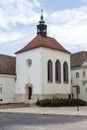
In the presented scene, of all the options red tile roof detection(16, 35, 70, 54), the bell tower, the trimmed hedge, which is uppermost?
the bell tower

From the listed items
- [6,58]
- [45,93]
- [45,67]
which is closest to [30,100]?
[45,93]

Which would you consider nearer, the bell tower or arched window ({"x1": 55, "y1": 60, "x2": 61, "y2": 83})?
arched window ({"x1": 55, "y1": 60, "x2": 61, "y2": 83})

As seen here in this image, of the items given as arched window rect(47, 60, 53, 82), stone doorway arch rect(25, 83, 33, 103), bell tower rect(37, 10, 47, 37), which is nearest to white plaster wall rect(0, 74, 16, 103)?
stone doorway arch rect(25, 83, 33, 103)

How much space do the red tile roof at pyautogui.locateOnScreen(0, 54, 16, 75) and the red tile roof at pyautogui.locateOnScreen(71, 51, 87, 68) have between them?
10.6 m

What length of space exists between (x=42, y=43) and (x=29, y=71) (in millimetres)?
4598

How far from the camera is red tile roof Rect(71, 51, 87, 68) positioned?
46909 millimetres

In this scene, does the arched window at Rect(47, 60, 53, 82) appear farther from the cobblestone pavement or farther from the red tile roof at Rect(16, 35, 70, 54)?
the cobblestone pavement

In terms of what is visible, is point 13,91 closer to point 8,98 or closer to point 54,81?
point 8,98

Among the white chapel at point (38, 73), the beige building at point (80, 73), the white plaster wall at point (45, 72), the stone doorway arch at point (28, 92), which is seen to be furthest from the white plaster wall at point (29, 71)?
the beige building at point (80, 73)

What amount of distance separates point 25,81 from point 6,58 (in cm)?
623

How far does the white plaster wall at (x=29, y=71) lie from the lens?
38719 millimetres

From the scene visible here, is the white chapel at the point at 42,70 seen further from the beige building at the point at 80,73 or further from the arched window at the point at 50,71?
the beige building at the point at 80,73

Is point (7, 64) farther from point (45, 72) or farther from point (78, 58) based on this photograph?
point (78, 58)

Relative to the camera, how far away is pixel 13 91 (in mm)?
42125
